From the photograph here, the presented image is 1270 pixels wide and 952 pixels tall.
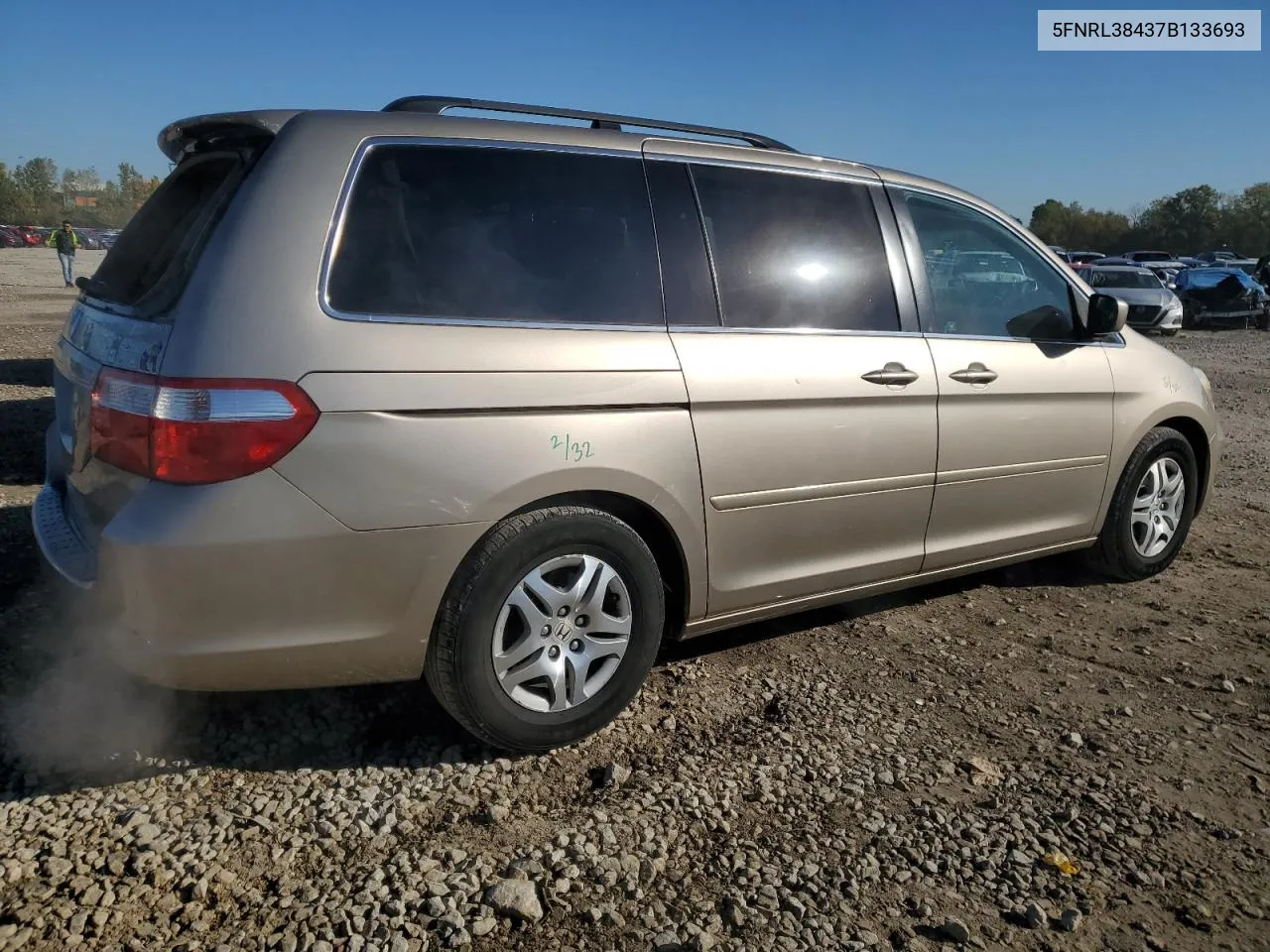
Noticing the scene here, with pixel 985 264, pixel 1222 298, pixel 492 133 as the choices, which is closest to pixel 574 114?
pixel 492 133

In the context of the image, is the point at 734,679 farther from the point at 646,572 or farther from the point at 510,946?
the point at 510,946

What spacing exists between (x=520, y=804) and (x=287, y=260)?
160 cm

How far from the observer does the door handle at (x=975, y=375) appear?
381 cm

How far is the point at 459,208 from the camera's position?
2828mm

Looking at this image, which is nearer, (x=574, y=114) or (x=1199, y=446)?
(x=574, y=114)

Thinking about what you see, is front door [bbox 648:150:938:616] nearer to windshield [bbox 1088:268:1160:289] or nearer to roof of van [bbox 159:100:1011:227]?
roof of van [bbox 159:100:1011:227]

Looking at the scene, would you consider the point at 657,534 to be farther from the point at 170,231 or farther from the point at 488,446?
the point at 170,231

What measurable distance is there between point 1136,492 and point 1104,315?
92 cm

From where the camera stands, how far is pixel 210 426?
2393mm

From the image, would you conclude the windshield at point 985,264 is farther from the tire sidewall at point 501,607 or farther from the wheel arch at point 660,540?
the tire sidewall at point 501,607

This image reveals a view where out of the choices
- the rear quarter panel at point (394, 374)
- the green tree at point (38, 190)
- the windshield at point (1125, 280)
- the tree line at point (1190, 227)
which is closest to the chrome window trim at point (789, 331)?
the rear quarter panel at point (394, 374)

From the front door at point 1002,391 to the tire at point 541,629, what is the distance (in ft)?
4.75

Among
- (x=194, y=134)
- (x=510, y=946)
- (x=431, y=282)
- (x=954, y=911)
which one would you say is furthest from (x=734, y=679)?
(x=194, y=134)

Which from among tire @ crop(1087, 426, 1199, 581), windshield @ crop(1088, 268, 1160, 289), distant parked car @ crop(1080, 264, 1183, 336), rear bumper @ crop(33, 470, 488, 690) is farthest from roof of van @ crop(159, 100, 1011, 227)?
windshield @ crop(1088, 268, 1160, 289)
